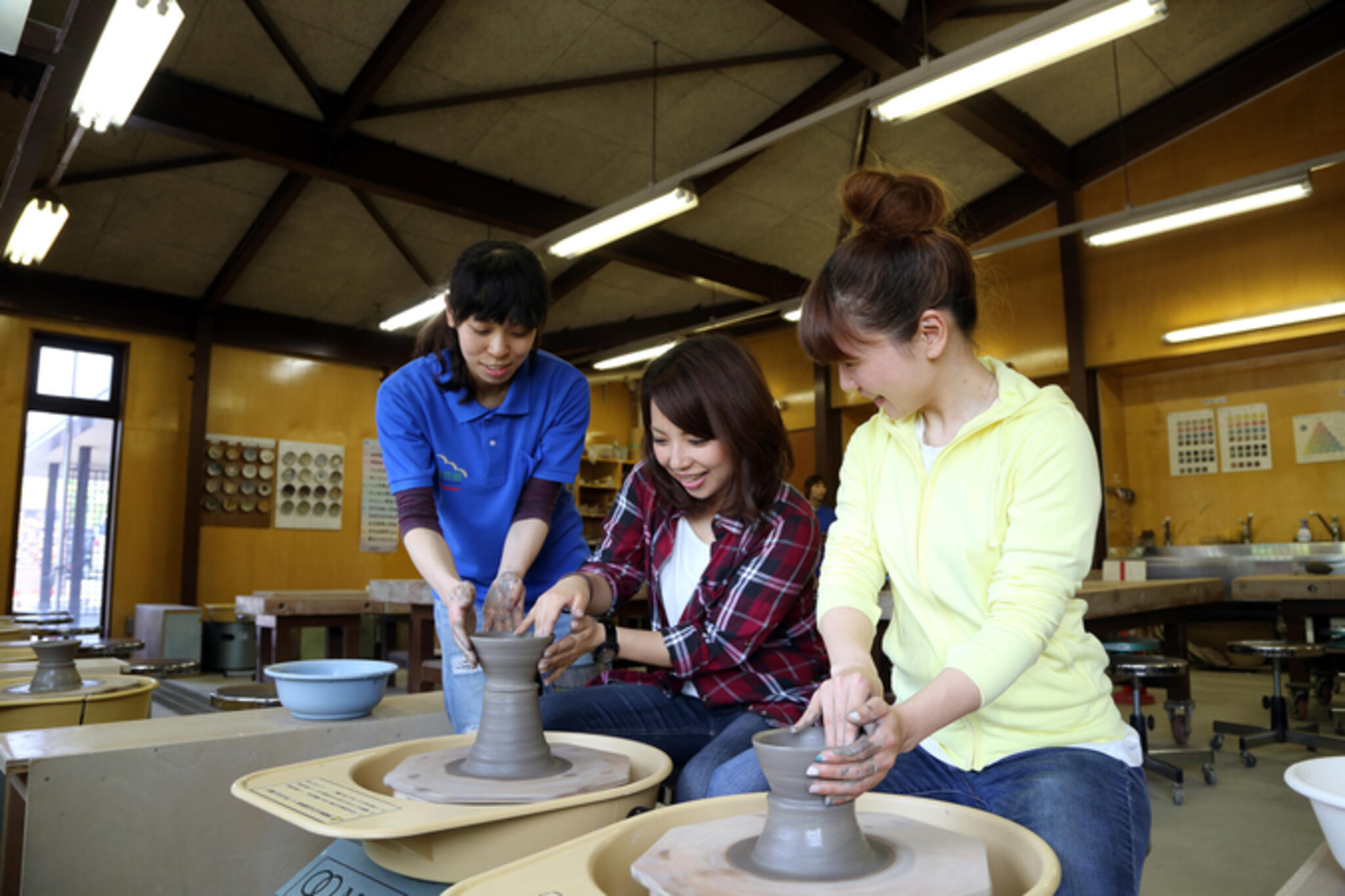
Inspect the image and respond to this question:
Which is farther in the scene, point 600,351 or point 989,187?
point 600,351

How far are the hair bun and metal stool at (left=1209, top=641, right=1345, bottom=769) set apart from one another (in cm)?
386

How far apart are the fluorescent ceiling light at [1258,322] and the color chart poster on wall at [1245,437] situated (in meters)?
0.86

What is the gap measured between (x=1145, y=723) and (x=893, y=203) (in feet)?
12.0

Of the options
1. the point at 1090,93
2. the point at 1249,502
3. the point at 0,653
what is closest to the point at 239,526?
the point at 0,653

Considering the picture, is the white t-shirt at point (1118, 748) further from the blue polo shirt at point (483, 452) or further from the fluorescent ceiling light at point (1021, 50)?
the fluorescent ceiling light at point (1021, 50)

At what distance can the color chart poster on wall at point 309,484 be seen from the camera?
893 cm

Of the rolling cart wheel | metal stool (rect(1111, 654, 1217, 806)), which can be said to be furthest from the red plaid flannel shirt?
the rolling cart wheel

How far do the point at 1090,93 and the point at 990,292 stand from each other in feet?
22.5

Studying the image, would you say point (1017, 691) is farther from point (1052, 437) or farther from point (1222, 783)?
point (1222, 783)

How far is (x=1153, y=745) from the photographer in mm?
4363

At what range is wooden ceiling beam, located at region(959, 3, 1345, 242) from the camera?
675cm

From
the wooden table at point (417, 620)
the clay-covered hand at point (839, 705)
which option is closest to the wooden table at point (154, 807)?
the clay-covered hand at point (839, 705)

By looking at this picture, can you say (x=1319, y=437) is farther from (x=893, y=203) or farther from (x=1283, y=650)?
(x=893, y=203)

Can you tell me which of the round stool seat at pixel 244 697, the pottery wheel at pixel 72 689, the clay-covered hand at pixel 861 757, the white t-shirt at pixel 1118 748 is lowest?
the round stool seat at pixel 244 697
